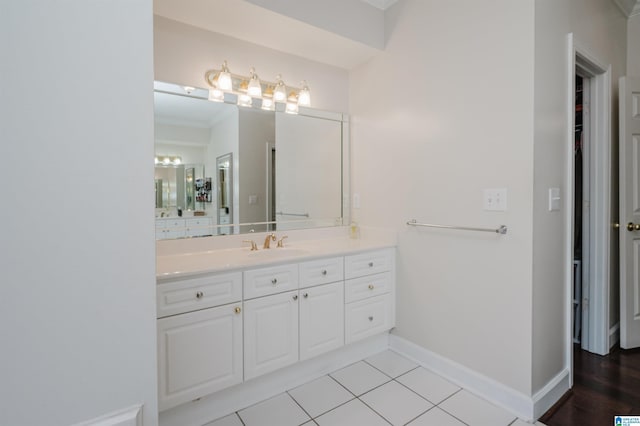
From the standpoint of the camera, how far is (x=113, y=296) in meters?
0.84

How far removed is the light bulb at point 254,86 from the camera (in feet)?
7.47

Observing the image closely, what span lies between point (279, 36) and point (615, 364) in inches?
133

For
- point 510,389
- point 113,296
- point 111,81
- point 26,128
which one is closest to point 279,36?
point 111,81

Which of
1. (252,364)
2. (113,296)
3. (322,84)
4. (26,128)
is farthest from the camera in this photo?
(322,84)

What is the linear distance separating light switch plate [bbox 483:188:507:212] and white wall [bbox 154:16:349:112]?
1540 mm

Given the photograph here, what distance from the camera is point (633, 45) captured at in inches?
104

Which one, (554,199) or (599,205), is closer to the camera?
(554,199)

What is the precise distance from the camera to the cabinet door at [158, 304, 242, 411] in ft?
5.03

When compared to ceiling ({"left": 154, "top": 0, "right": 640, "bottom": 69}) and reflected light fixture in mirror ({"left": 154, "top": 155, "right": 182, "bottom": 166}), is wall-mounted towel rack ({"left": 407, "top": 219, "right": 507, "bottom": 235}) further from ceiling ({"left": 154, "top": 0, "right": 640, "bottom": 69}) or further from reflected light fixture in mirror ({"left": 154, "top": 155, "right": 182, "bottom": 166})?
reflected light fixture in mirror ({"left": 154, "top": 155, "right": 182, "bottom": 166})

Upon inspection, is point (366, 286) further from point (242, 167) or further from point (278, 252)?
point (242, 167)

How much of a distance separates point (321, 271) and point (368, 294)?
1.57 feet

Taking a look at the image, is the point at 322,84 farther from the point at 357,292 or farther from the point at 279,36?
the point at 357,292

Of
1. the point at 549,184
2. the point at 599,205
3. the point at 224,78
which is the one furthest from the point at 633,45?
the point at 224,78

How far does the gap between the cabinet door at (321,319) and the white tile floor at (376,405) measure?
24cm
